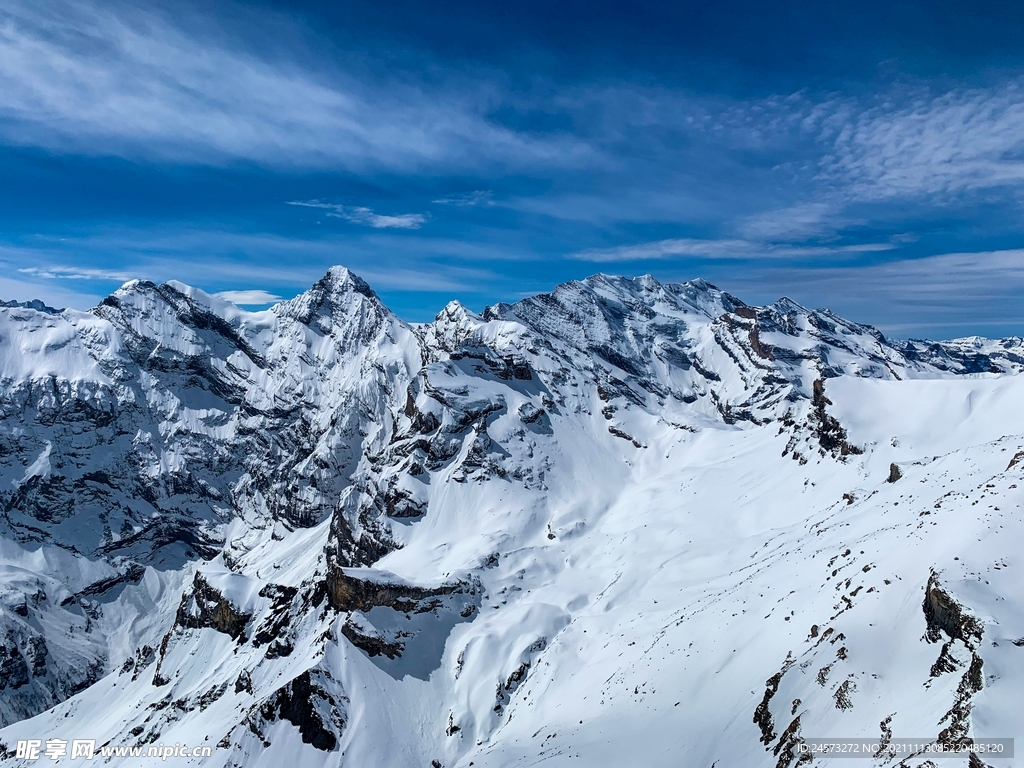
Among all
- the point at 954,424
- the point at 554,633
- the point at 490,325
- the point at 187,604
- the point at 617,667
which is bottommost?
the point at 187,604

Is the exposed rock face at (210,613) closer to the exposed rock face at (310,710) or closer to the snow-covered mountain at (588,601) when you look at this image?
the snow-covered mountain at (588,601)

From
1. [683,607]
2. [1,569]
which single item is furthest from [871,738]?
[1,569]

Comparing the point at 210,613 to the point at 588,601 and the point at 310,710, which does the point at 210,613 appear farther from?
the point at 588,601

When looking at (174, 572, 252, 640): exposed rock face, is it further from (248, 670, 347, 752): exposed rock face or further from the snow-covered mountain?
(248, 670, 347, 752): exposed rock face

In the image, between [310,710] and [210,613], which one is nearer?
[310,710]

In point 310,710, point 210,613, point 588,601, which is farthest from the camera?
point 210,613

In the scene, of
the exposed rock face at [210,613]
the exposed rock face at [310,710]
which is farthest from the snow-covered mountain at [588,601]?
the exposed rock face at [210,613]

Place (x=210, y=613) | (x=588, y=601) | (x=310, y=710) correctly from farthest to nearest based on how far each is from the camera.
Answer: (x=210, y=613) < (x=588, y=601) < (x=310, y=710)

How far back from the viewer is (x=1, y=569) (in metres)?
182

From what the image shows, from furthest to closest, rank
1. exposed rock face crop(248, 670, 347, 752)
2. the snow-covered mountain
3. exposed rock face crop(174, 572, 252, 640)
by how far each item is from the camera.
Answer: exposed rock face crop(174, 572, 252, 640) → exposed rock face crop(248, 670, 347, 752) → the snow-covered mountain

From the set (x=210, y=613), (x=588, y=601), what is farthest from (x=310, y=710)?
(x=210, y=613)

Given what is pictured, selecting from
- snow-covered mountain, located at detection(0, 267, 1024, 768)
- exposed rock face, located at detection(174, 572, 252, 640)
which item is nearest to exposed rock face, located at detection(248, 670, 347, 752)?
snow-covered mountain, located at detection(0, 267, 1024, 768)

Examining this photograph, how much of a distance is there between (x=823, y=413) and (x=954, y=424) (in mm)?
18697

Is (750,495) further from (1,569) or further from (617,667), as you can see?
(1,569)
